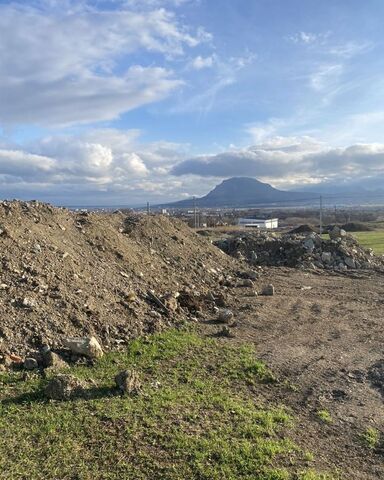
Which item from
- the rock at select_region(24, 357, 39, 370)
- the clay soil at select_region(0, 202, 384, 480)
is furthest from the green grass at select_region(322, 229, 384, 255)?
the rock at select_region(24, 357, 39, 370)

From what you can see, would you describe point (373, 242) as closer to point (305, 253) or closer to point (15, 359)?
point (305, 253)

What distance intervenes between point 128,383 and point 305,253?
1465 cm

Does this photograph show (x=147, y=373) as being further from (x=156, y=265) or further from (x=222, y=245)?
(x=222, y=245)

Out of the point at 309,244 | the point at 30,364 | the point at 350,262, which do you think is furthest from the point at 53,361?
the point at 309,244

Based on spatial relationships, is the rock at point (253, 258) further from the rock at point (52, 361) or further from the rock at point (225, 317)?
the rock at point (52, 361)

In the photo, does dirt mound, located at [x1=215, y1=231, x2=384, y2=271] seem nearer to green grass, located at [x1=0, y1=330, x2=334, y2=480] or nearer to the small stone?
green grass, located at [x1=0, y1=330, x2=334, y2=480]

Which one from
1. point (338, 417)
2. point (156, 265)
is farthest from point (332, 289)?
point (338, 417)

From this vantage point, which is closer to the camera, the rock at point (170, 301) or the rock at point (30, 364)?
the rock at point (30, 364)

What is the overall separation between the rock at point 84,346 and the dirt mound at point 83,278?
31cm

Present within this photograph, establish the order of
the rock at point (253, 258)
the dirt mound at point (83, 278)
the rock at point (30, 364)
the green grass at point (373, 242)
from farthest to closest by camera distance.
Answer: the green grass at point (373, 242), the rock at point (253, 258), the dirt mound at point (83, 278), the rock at point (30, 364)

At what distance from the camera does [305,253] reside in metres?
19.3

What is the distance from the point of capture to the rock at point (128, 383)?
5602 millimetres

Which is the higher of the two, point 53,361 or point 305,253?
point 305,253

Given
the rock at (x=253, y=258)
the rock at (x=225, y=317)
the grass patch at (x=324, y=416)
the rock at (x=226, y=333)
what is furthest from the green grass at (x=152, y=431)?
the rock at (x=253, y=258)
